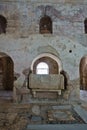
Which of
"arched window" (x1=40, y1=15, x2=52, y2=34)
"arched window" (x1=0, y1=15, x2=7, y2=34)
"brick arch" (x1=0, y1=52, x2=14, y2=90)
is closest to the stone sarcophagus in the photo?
"arched window" (x1=40, y1=15, x2=52, y2=34)

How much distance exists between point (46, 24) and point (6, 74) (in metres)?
5.69

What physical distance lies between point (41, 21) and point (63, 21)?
1.88 meters

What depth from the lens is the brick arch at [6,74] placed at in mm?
16953

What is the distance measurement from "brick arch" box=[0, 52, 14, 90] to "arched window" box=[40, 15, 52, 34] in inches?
165

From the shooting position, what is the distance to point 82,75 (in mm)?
17516

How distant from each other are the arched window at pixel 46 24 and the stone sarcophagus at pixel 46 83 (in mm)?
6504

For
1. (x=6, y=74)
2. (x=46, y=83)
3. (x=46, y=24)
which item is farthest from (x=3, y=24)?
(x=46, y=83)

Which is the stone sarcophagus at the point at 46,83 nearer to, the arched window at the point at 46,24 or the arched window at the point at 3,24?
the arched window at the point at 46,24

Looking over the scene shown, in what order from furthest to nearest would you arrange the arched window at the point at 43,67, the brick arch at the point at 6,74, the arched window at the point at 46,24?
the arched window at the point at 43,67, the brick arch at the point at 6,74, the arched window at the point at 46,24

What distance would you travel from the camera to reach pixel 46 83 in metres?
9.44

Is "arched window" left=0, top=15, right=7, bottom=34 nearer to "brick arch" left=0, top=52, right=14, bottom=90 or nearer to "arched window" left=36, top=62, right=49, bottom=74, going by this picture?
"brick arch" left=0, top=52, right=14, bottom=90

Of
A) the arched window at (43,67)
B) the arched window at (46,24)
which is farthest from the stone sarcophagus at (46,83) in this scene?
the arched window at (43,67)

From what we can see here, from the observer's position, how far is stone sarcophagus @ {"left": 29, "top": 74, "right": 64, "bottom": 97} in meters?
9.41

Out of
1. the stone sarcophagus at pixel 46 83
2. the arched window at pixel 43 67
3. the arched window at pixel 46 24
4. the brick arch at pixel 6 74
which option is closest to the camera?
the stone sarcophagus at pixel 46 83
